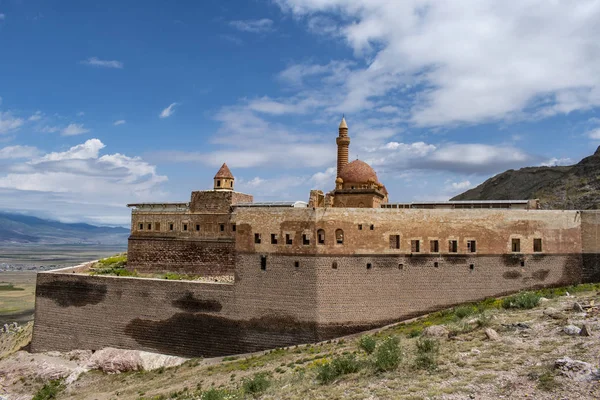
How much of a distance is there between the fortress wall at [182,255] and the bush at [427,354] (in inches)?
643

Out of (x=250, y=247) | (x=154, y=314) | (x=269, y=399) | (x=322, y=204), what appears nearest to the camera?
(x=269, y=399)

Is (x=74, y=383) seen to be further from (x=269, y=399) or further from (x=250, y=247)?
(x=269, y=399)

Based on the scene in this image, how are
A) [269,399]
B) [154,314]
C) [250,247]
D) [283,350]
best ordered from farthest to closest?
[154,314] < [250,247] < [283,350] < [269,399]

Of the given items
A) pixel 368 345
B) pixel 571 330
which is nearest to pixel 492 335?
pixel 571 330

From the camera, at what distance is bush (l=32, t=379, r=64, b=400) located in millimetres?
23031

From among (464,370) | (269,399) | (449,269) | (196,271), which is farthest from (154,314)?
(464,370)

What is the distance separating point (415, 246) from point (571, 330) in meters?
9.30

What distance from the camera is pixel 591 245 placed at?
922 inches

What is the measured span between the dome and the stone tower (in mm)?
7712

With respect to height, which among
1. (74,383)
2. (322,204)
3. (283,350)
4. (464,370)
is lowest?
(74,383)

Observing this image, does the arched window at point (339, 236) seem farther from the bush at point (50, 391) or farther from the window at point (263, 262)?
the bush at point (50, 391)

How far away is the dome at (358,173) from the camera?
30.3 m

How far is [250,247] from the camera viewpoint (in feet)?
76.6

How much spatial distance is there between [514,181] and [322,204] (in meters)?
46.2
